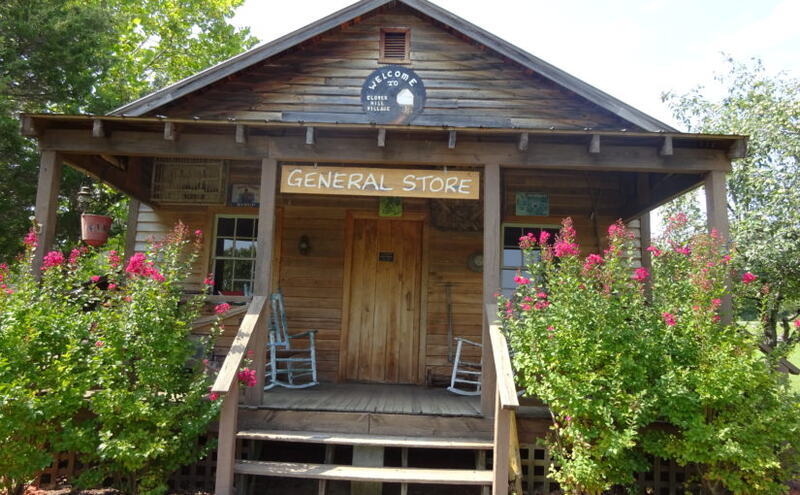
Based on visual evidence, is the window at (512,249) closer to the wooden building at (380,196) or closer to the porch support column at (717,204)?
the wooden building at (380,196)

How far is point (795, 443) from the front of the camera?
3764 mm

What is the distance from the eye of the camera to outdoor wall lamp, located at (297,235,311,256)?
666 centimetres

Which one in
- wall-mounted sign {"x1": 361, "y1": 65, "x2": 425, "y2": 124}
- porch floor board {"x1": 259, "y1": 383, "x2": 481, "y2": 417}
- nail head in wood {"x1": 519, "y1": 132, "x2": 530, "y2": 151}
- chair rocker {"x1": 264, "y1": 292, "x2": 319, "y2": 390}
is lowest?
porch floor board {"x1": 259, "y1": 383, "x2": 481, "y2": 417}

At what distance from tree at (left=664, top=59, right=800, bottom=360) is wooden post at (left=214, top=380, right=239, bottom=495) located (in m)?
9.27

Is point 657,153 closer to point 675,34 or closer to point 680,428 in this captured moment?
point 680,428

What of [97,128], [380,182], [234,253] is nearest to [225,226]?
[234,253]

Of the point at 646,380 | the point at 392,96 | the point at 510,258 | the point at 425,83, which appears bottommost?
the point at 646,380

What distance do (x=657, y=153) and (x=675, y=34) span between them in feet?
20.7

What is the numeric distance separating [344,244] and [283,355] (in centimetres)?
160

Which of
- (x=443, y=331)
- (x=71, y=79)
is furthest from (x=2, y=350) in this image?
(x=71, y=79)

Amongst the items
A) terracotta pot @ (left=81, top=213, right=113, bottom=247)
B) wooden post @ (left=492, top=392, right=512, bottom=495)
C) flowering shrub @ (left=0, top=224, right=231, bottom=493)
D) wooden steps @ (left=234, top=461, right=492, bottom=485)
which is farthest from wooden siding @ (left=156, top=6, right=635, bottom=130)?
wooden steps @ (left=234, top=461, right=492, bottom=485)

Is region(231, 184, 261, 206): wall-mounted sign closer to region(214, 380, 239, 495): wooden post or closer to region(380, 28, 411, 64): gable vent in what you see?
region(380, 28, 411, 64): gable vent

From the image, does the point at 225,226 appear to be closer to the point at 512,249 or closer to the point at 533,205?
the point at 512,249

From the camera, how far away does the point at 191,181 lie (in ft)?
21.8
